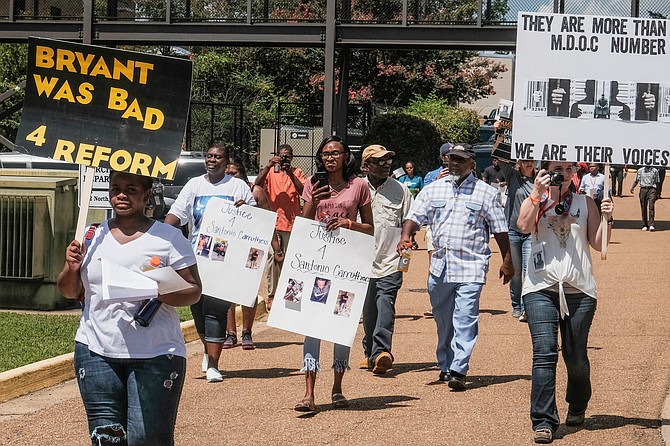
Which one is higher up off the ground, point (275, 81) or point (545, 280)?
point (275, 81)


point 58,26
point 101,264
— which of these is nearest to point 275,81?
point 58,26

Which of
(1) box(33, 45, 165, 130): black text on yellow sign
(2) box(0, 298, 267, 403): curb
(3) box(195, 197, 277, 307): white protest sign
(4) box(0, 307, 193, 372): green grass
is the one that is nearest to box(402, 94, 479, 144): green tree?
(4) box(0, 307, 193, 372): green grass

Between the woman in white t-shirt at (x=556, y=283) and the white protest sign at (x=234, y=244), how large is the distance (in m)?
2.85

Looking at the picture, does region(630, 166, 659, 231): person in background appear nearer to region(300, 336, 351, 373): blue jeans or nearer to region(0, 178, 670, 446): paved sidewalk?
region(0, 178, 670, 446): paved sidewalk

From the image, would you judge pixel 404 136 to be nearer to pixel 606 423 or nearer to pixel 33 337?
pixel 33 337

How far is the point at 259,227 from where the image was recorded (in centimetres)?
1010

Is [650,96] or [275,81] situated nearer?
[650,96]

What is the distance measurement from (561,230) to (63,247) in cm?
725

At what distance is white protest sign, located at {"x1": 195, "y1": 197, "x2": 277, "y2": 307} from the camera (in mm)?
9859

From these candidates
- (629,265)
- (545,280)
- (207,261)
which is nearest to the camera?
(545,280)

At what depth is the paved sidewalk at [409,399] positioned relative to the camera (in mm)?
7758

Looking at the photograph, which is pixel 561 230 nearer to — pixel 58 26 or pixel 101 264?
pixel 101 264

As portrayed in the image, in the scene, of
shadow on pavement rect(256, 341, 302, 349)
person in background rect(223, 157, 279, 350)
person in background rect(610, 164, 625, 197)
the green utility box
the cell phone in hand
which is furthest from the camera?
person in background rect(610, 164, 625, 197)

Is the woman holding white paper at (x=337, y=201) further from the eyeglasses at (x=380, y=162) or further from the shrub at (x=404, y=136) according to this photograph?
the shrub at (x=404, y=136)
